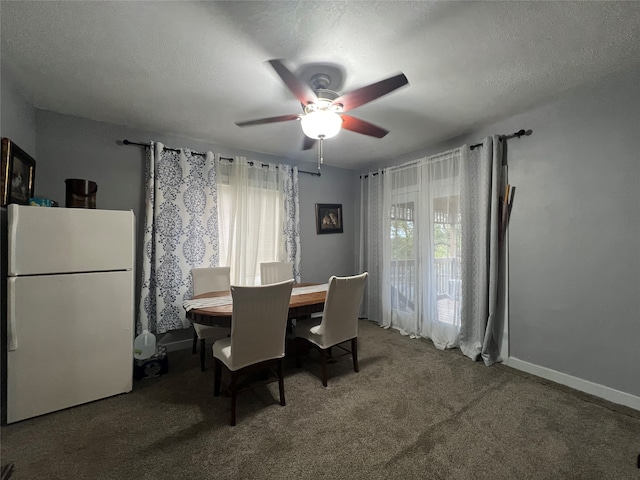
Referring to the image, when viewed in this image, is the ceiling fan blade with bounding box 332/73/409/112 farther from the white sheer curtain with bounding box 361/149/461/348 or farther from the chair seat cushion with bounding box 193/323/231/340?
the chair seat cushion with bounding box 193/323/231/340

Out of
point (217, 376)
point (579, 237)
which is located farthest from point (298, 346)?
point (579, 237)

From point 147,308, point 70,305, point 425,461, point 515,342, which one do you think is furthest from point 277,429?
point 515,342

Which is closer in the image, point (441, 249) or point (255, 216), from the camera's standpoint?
point (441, 249)

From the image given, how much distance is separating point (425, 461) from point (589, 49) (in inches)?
Result: 105

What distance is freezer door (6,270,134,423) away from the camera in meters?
1.83

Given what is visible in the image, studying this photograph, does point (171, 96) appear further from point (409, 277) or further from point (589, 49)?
point (409, 277)

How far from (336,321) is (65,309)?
2037 millimetres

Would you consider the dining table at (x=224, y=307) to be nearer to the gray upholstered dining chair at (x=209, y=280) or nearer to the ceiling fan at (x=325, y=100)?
the gray upholstered dining chair at (x=209, y=280)

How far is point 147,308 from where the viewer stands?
113 inches

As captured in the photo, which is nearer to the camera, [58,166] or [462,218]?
[58,166]

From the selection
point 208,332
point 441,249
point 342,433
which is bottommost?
point 342,433

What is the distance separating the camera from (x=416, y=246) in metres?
3.57

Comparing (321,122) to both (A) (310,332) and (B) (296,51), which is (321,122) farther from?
(A) (310,332)

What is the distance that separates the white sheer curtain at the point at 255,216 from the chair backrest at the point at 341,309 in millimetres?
1511
